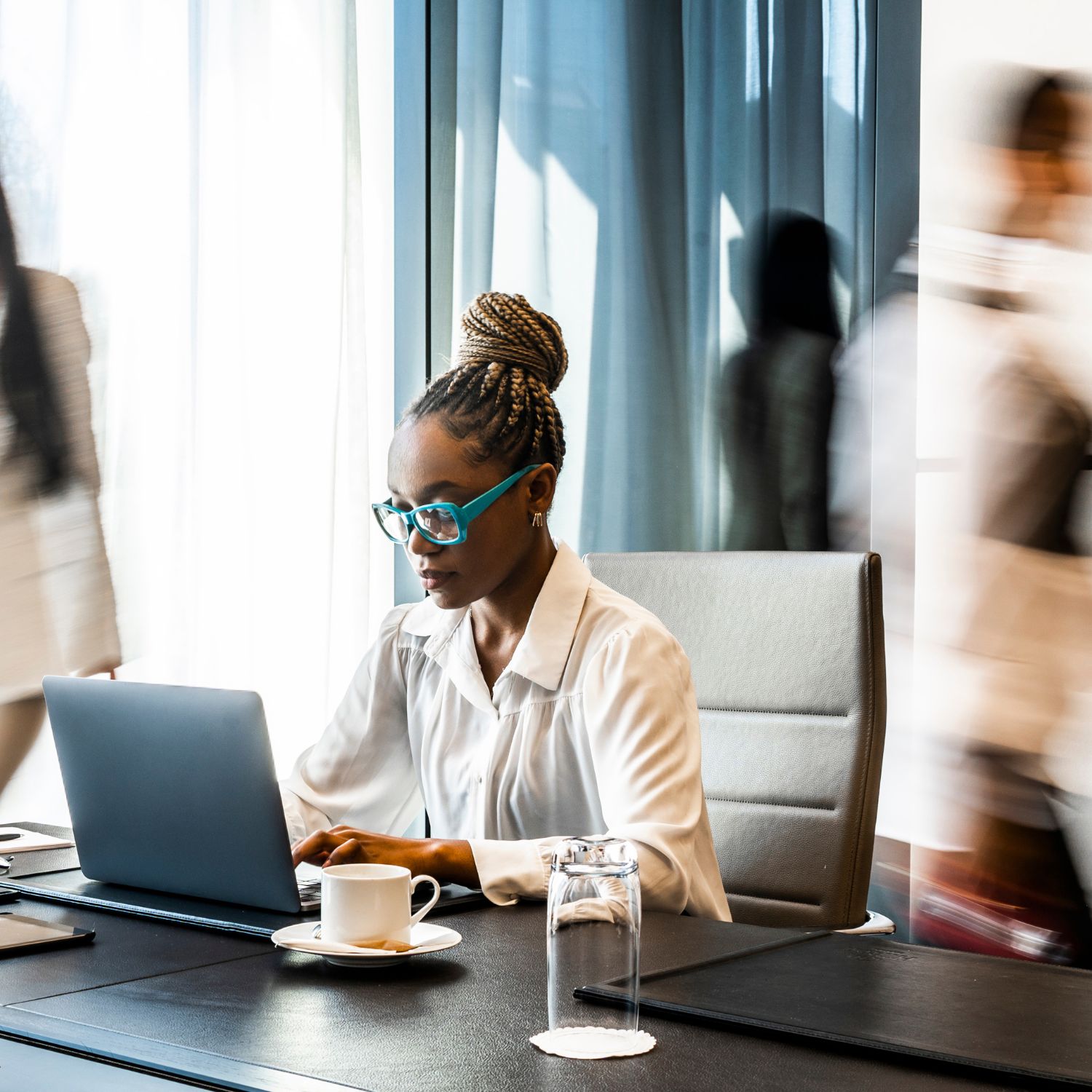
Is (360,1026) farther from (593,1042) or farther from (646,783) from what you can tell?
(646,783)

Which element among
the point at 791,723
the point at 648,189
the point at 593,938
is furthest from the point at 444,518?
the point at 648,189

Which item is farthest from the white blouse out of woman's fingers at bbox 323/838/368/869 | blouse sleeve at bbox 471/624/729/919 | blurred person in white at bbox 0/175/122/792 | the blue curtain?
the blue curtain

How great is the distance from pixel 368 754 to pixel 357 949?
2.37ft

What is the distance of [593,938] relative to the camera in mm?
853

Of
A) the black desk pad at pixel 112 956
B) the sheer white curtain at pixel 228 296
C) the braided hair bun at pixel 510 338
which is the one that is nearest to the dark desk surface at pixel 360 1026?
the black desk pad at pixel 112 956

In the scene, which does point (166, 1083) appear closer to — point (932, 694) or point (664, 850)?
point (664, 850)

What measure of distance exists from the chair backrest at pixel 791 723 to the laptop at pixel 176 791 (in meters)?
0.60

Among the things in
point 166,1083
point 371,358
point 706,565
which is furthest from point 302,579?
point 166,1083

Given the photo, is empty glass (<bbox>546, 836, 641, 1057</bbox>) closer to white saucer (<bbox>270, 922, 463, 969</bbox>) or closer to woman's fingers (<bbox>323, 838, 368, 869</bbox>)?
white saucer (<bbox>270, 922, 463, 969</bbox>)

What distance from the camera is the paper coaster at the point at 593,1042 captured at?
784mm

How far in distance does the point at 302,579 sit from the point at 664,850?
1.52 m

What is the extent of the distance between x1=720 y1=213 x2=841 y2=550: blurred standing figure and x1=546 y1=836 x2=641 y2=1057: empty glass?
1655 millimetres

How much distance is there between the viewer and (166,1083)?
74 centimetres

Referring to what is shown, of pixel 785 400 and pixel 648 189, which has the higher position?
pixel 648 189
